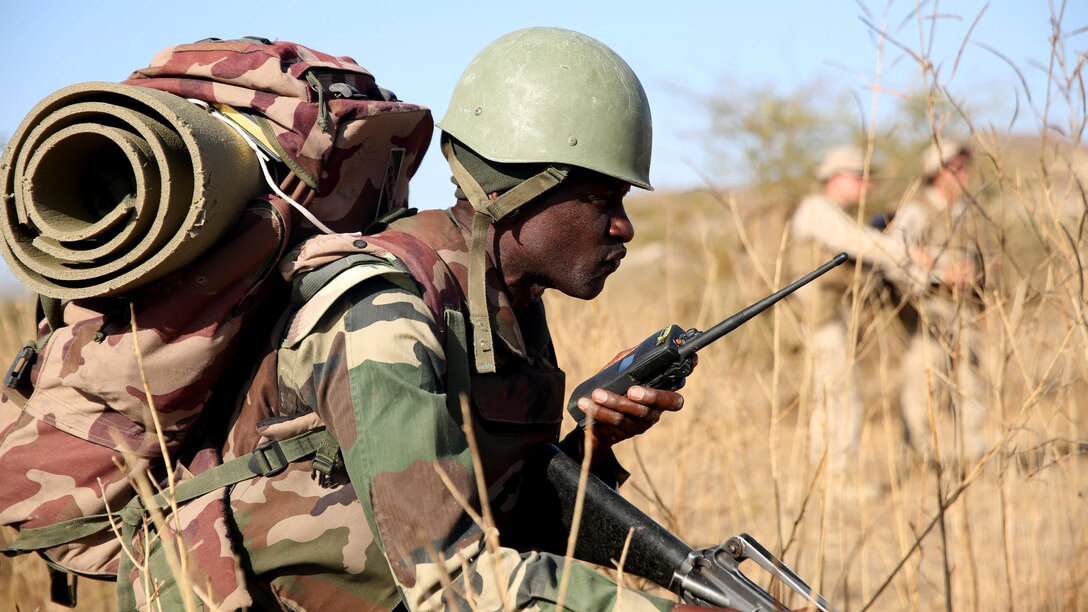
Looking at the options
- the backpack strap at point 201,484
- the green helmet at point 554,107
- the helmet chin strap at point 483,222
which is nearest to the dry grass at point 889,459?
the green helmet at point 554,107

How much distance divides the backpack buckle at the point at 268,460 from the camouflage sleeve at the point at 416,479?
22 centimetres

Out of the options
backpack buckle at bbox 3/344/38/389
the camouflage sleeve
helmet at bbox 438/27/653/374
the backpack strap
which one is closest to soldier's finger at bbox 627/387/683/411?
helmet at bbox 438/27/653/374

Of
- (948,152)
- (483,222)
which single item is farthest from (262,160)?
(948,152)

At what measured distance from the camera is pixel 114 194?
6.80 ft

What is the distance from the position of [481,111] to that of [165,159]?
75 cm

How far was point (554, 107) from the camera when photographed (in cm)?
232

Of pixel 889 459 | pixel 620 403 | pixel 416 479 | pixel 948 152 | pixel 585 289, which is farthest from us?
pixel 948 152

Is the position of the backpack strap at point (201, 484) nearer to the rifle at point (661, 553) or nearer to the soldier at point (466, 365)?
the soldier at point (466, 365)

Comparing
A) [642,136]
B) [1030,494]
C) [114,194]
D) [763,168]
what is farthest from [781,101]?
[114,194]

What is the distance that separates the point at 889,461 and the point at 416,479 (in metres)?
1.60

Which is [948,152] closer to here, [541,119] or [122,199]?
[541,119]

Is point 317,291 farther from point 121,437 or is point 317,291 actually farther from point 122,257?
point 121,437

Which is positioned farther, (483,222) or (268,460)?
(483,222)

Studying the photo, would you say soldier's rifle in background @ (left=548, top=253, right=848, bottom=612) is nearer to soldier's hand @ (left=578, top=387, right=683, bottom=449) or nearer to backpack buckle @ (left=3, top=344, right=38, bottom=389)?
soldier's hand @ (left=578, top=387, right=683, bottom=449)
